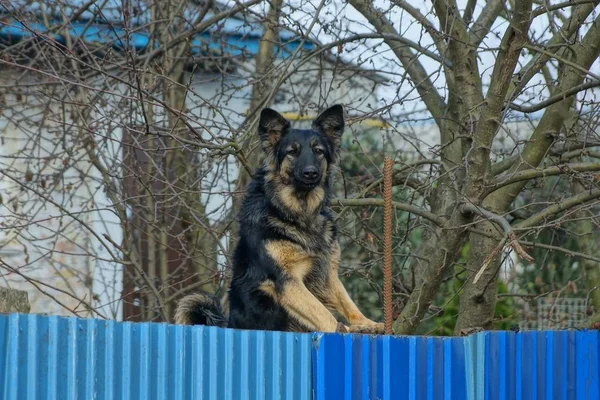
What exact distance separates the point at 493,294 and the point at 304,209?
1.74m

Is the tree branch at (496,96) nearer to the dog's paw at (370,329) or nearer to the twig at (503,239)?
the twig at (503,239)

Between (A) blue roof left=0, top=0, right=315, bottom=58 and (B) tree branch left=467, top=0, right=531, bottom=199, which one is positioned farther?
(A) blue roof left=0, top=0, right=315, bottom=58

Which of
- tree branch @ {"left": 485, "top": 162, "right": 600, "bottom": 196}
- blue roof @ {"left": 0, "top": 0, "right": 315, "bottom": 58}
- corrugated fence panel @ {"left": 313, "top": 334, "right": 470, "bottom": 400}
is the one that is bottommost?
corrugated fence panel @ {"left": 313, "top": 334, "right": 470, "bottom": 400}

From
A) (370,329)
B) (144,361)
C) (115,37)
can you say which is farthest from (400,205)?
(115,37)

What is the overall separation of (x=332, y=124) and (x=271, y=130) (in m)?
0.44

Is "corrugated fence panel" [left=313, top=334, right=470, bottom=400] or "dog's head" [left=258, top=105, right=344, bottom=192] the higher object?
"dog's head" [left=258, top=105, right=344, bottom=192]

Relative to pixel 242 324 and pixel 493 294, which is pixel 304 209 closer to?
pixel 242 324

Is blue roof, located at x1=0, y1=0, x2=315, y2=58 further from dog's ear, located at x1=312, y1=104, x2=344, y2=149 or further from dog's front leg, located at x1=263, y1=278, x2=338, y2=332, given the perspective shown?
dog's front leg, located at x1=263, y1=278, x2=338, y2=332

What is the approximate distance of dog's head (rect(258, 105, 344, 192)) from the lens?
20.4ft

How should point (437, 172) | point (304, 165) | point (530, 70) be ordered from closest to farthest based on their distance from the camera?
point (304, 165) < point (530, 70) < point (437, 172)

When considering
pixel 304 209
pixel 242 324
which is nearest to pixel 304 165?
pixel 304 209

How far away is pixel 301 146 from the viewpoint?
6254mm

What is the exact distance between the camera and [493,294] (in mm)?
6984

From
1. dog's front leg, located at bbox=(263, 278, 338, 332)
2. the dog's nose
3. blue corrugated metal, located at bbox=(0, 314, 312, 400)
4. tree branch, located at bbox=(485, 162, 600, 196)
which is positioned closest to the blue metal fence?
blue corrugated metal, located at bbox=(0, 314, 312, 400)
